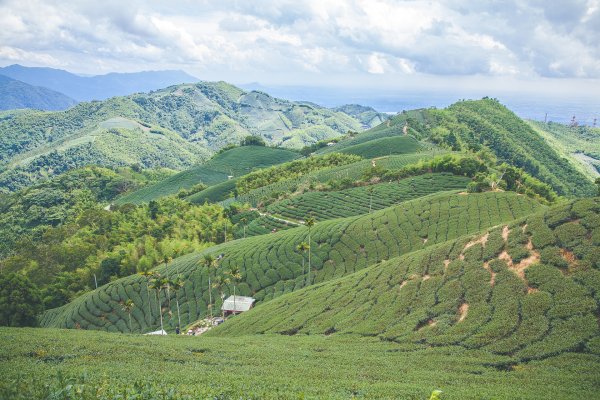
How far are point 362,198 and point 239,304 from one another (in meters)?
48.8

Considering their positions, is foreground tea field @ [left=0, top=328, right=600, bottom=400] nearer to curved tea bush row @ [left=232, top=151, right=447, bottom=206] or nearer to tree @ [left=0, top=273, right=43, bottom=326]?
tree @ [left=0, top=273, right=43, bottom=326]

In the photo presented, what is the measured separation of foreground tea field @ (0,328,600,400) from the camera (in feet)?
64.5

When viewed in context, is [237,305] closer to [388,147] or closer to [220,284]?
[220,284]

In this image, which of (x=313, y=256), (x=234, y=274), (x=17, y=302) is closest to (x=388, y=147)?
(x=313, y=256)

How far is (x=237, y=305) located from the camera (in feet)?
194

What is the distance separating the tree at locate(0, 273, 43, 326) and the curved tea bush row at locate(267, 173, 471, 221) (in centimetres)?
5426

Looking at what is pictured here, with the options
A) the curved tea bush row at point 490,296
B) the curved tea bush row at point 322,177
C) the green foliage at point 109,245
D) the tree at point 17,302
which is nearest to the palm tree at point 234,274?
the curved tea bush row at point 490,296

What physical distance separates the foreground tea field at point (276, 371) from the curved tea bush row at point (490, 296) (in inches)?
60.0

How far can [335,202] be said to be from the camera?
331 feet

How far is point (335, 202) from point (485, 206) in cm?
4055

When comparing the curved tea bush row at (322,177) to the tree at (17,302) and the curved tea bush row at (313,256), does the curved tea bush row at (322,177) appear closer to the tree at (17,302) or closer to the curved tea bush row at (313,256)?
the curved tea bush row at (313,256)

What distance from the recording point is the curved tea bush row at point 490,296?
27.4 meters

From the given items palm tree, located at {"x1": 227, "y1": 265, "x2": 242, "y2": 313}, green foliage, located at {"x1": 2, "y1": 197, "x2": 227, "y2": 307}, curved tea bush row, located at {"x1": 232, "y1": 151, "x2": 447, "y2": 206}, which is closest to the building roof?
palm tree, located at {"x1": 227, "y1": 265, "x2": 242, "y2": 313}

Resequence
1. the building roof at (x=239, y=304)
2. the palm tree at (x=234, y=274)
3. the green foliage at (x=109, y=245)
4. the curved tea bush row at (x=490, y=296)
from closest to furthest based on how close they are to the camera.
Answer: the curved tea bush row at (x=490, y=296)
the palm tree at (x=234, y=274)
the building roof at (x=239, y=304)
the green foliage at (x=109, y=245)
